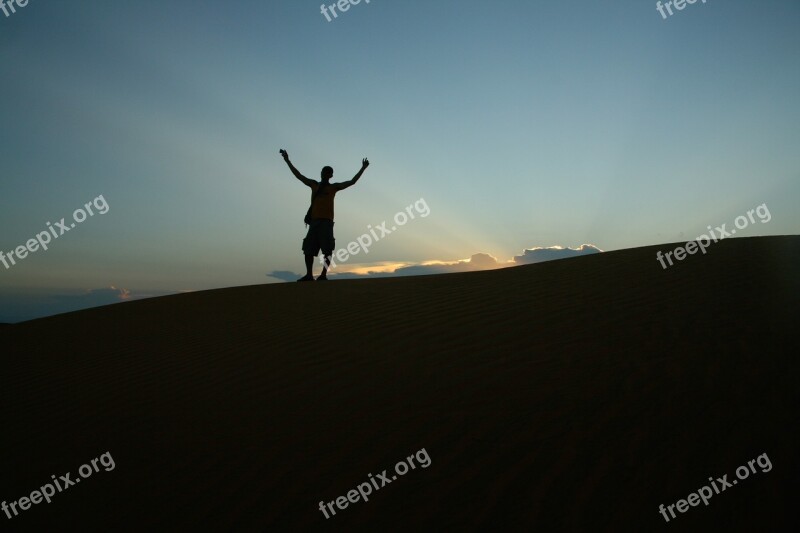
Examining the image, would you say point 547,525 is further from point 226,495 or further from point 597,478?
point 226,495

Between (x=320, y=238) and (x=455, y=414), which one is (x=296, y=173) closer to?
(x=320, y=238)

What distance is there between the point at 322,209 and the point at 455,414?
8.10 m

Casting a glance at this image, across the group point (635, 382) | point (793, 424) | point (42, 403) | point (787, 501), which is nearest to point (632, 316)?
point (635, 382)

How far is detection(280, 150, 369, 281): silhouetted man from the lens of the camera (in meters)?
10.9

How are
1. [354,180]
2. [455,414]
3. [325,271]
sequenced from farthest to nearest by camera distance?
1. [325,271]
2. [354,180]
3. [455,414]

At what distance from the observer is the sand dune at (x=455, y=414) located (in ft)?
9.04

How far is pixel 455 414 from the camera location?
12.0ft

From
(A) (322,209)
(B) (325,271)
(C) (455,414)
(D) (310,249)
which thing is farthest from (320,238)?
(C) (455,414)

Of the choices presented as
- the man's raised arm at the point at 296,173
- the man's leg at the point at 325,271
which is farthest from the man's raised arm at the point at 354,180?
the man's leg at the point at 325,271

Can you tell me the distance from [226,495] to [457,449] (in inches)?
59.0

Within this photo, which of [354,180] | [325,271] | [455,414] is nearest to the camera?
[455,414]

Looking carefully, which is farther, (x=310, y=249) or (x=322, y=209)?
(x=310, y=249)

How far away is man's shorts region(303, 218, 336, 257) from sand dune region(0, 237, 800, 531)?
4437 millimetres

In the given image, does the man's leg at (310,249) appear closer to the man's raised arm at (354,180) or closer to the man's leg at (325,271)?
the man's leg at (325,271)
